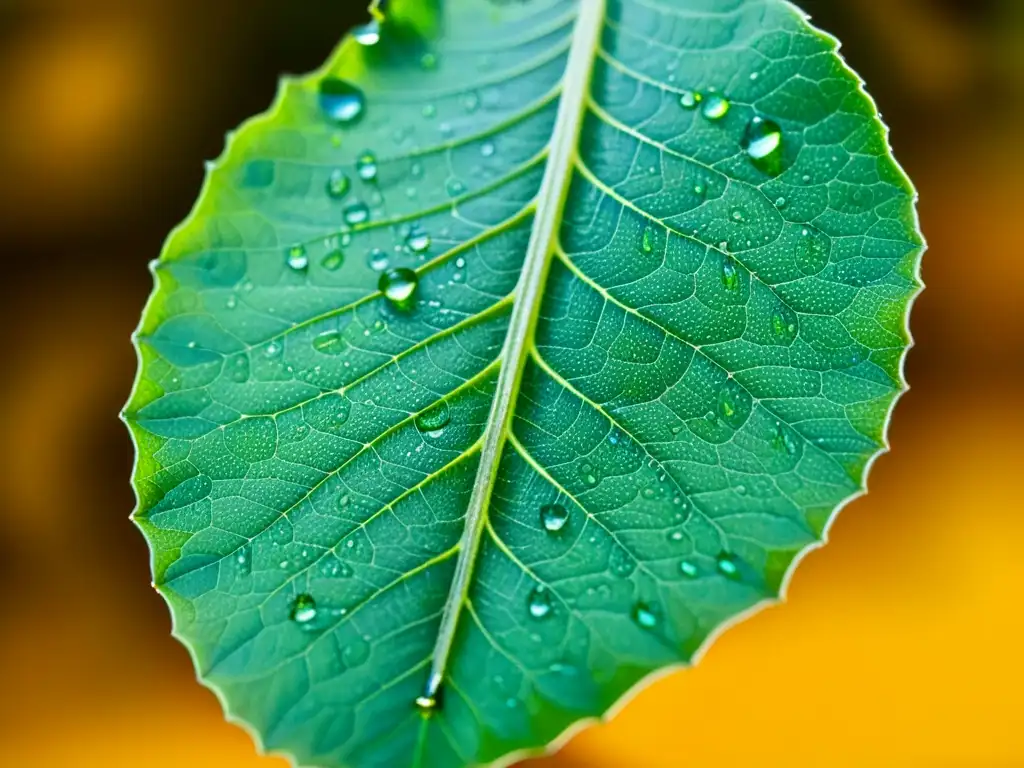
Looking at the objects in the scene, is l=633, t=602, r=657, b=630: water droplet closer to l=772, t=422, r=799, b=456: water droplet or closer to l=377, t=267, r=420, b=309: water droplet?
l=772, t=422, r=799, b=456: water droplet

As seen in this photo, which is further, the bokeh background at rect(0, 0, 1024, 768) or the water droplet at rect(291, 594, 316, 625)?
the bokeh background at rect(0, 0, 1024, 768)

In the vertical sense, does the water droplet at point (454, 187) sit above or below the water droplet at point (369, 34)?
below

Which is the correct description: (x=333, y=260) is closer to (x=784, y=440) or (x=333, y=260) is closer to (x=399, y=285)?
(x=399, y=285)

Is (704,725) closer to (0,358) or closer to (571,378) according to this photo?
(571,378)

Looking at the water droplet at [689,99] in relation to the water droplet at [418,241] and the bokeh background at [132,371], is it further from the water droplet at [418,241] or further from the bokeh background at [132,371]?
the bokeh background at [132,371]

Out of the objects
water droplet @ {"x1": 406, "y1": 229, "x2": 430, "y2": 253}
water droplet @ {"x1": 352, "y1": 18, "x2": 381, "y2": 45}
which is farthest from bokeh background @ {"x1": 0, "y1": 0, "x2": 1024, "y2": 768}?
water droplet @ {"x1": 406, "y1": 229, "x2": 430, "y2": 253}

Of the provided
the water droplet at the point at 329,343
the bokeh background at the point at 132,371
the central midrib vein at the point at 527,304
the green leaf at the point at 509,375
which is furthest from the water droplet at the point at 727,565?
the bokeh background at the point at 132,371
